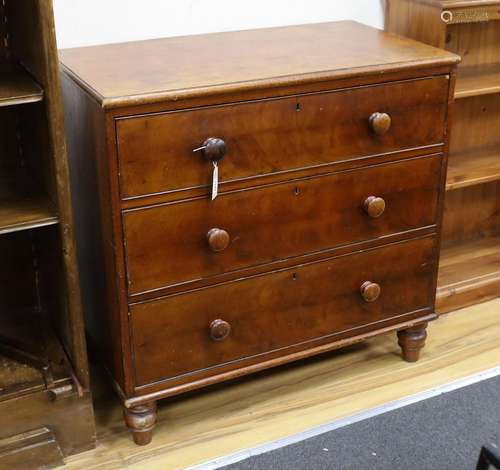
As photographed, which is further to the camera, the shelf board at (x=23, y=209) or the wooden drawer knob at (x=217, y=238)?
the wooden drawer knob at (x=217, y=238)

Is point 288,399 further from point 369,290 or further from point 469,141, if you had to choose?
point 469,141

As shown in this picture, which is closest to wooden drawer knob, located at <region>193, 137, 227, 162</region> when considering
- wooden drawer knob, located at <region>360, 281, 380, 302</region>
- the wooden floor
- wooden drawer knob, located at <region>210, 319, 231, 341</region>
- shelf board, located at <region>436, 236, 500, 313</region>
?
wooden drawer knob, located at <region>210, 319, 231, 341</region>

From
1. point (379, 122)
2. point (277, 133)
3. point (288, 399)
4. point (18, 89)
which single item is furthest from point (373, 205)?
point (18, 89)

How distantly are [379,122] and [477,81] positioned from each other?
64cm

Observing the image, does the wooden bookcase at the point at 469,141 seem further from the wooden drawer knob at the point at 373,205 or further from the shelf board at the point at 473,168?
the wooden drawer knob at the point at 373,205

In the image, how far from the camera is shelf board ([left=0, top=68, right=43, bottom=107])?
1647 mm

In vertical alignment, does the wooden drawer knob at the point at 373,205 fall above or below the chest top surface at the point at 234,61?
below

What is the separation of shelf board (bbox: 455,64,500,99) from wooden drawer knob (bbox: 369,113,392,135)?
44 centimetres

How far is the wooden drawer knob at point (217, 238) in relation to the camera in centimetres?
186

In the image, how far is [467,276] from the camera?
104 inches

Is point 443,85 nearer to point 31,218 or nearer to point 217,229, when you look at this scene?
point 217,229

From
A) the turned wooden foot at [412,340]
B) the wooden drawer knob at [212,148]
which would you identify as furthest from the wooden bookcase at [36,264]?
the turned wooden foot at [412,340]

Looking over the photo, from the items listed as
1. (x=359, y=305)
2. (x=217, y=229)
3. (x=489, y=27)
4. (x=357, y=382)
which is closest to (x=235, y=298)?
(x=217, y=229)

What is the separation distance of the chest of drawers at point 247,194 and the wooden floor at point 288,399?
92 millimetres
